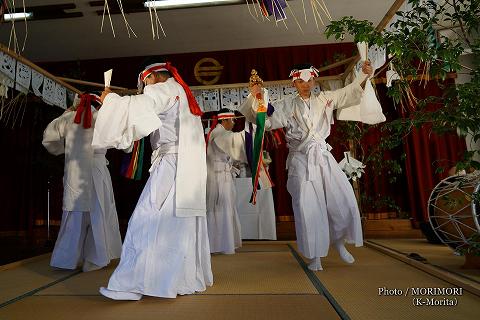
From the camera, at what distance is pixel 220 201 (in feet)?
14.5

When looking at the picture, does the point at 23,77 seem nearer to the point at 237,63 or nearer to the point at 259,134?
the point at 259,134

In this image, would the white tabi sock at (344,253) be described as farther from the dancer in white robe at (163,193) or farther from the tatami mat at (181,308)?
the dancer in white robe at (163,193)

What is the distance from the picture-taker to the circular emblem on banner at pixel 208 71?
6.48 meters

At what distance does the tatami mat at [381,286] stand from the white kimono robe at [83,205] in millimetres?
1847

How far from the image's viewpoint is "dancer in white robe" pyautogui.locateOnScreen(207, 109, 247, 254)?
4.18 m

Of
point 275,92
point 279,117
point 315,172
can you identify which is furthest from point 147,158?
point 315,172

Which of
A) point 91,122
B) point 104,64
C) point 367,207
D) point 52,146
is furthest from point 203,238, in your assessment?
point 104,64

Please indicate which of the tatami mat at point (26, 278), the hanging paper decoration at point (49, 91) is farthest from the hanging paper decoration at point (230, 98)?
the tatami mat at point (26, 278)

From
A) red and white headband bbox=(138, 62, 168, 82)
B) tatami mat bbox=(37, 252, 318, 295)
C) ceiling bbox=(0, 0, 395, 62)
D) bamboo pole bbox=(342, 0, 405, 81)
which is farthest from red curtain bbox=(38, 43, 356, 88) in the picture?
red and white headband bbox=(138, 62, 168, 82)

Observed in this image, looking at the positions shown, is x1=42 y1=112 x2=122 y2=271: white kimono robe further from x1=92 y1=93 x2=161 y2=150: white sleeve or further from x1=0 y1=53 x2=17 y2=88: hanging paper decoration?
x1=92 y1=93 x2=161 y2=150: white sleeve

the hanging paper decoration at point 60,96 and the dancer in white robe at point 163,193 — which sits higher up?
the hanging paper decoration at point 60,96

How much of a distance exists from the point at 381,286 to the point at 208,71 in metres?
5.12

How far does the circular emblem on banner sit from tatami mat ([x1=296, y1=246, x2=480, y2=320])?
4118 mm

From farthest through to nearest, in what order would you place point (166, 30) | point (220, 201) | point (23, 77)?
point (166, 30)
point (220, 201)
point (23, 77)
